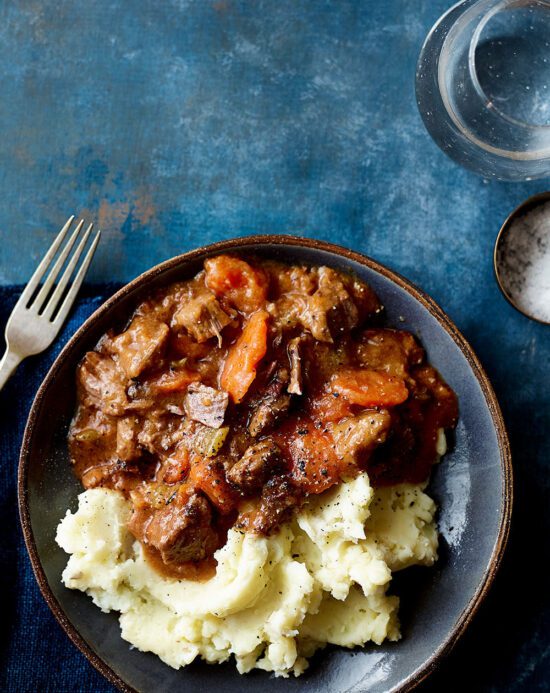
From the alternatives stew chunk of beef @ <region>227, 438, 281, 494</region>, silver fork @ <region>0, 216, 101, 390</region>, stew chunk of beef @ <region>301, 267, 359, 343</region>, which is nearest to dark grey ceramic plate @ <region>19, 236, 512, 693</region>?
stew chunk of beef @ <region>301, 267, 359, 343</region>

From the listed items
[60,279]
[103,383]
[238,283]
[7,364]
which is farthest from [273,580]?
[60,279]

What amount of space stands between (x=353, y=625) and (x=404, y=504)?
0.70m

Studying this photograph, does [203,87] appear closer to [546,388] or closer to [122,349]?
[122,349]

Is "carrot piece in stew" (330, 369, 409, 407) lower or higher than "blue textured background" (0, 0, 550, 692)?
lower

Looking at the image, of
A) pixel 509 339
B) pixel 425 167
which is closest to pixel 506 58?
pixel 425 167

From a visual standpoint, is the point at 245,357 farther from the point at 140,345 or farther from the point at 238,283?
the point at 140,345

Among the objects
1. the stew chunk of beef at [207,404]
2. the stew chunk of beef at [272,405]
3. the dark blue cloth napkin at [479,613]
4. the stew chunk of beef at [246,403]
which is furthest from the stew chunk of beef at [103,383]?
the stew chunk of beef at [272,405]

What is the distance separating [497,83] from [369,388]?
178 centimetres

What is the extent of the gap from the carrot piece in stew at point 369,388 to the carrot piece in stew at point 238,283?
1.94ft

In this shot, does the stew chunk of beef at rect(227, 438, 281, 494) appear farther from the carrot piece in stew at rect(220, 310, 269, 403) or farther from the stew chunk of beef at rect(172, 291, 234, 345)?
the stew chunk of beef at rect(172, 291, 234, 345)

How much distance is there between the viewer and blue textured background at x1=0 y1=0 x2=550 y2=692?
4.59m

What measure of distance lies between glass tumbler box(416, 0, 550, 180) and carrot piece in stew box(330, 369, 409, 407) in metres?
1.34

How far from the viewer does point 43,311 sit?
174 inches

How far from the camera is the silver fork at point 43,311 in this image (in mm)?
4320
